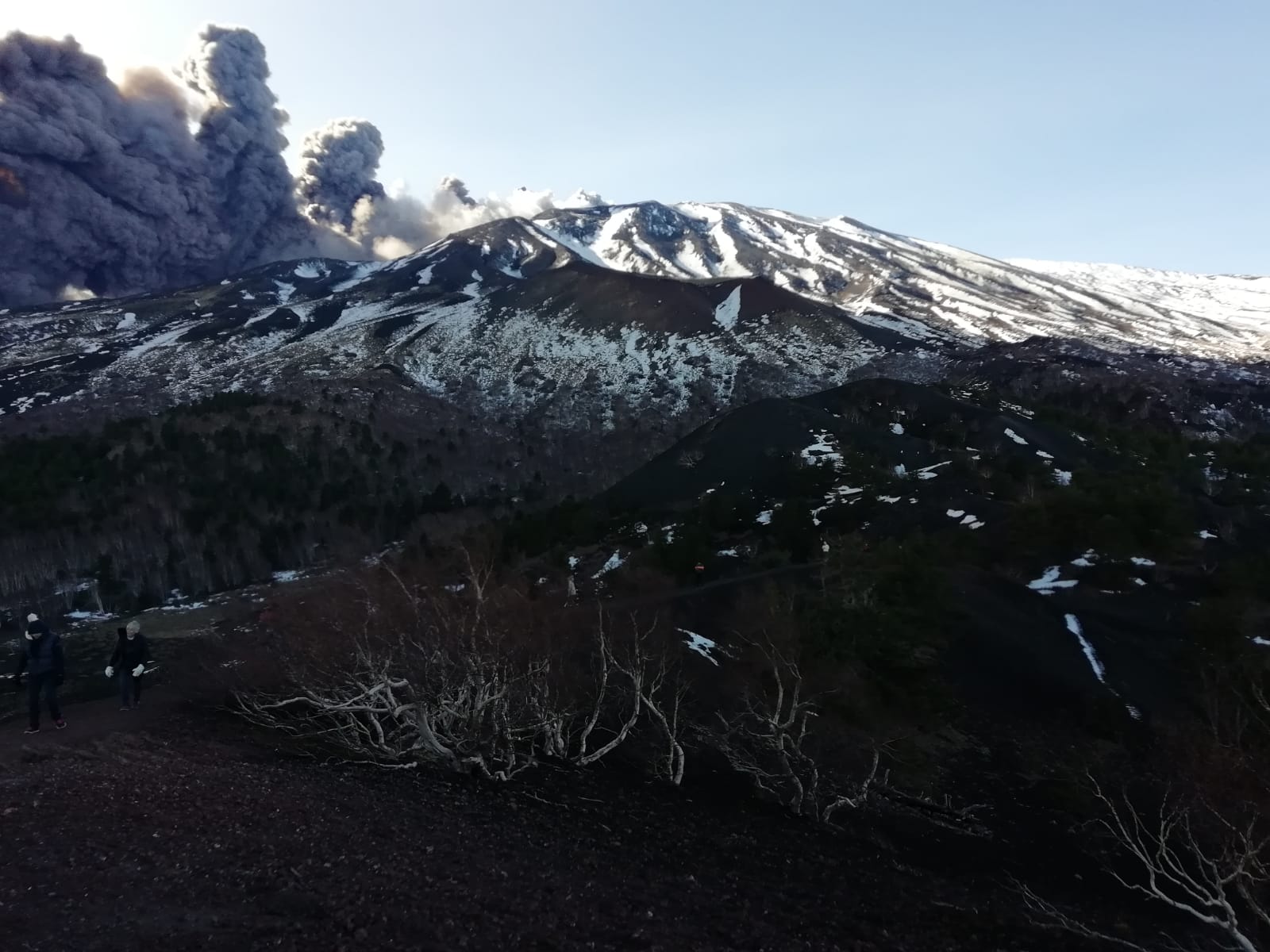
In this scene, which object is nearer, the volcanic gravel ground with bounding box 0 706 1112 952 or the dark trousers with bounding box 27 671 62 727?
the volcanic gravel ground with bounding box 0 706 1112 952

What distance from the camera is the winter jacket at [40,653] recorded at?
1225 cm

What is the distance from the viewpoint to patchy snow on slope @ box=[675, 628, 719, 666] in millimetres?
24062

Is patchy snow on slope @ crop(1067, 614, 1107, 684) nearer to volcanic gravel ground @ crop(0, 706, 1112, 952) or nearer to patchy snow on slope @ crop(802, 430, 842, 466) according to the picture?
volcanic gravel ground @ crop(0, 706, 1112, 952)

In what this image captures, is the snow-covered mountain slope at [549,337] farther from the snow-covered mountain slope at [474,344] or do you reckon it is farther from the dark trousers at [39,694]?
the dark trousers at [39,694]

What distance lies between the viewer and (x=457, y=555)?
3250 centimetres

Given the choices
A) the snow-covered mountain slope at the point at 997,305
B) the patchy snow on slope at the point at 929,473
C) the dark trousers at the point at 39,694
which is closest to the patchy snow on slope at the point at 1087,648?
the patchy snow on slope at the point at 929,473

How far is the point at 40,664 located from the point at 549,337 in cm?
11523

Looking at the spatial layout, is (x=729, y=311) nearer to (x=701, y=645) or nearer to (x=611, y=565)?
(x=611, y=565)

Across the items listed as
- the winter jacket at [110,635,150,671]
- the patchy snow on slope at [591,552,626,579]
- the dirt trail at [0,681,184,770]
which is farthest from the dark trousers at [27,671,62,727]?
the patchy snow on slope at [591,552,626,579]

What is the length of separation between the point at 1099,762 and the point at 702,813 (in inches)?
523

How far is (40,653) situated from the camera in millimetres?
12398

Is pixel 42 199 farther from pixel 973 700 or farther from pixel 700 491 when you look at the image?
pixel 973 700

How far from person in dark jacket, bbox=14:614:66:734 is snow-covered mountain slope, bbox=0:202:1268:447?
85.4 meters

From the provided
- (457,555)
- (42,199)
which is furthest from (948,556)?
(42,199)
